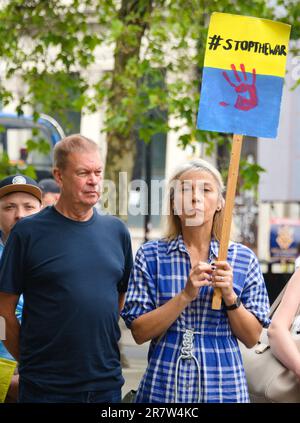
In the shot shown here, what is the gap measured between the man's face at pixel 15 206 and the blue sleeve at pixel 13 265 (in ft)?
3.40

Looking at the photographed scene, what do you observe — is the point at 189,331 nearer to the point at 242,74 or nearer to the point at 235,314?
the point at 235,314

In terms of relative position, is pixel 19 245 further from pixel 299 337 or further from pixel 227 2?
pixel 227 2

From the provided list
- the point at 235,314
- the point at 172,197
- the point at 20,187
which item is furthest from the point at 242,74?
the point at 20,187

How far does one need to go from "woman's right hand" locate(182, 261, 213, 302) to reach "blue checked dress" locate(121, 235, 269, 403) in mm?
142

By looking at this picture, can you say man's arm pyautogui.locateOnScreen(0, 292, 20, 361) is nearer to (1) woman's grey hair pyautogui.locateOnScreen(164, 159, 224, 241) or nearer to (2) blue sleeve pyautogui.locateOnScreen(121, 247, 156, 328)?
(2) blue sleeve pyautogui.locateOnScreen(121, 247, 156, 328)

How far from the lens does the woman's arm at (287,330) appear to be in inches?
150

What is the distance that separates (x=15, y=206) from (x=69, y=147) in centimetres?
107

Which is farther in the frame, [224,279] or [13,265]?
[13,265]

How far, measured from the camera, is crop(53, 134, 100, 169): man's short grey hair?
3.95 metres

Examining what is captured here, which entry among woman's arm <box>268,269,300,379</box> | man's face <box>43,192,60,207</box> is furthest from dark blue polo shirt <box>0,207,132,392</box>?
man's face <box>43,192,60,207</box>

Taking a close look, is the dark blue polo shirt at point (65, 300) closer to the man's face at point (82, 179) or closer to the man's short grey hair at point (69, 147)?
the man's face at point (82, 179)

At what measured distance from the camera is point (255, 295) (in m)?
3.74

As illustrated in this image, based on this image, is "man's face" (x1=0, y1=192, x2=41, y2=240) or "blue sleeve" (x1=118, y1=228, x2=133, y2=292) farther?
"man's face" (x1=0, y1=192, x2=41, y2=240)
